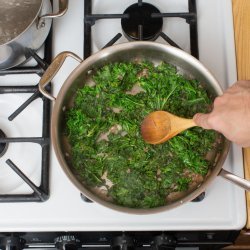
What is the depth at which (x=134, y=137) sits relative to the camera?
2.94 ft

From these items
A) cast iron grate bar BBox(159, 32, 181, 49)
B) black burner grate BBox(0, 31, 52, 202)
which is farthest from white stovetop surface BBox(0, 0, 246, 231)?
cast iron grate bar BBox(159, 32, 181, 49)

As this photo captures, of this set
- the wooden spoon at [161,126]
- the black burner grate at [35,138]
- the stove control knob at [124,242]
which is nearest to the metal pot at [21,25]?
the black burner grate at [35,138]

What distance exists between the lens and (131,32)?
96cm

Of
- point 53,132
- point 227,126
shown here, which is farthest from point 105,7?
point 227,126

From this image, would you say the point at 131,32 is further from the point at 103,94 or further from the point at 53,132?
the point at 53,132

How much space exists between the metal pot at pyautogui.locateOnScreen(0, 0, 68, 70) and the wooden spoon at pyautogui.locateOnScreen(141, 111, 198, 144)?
0.90 feet

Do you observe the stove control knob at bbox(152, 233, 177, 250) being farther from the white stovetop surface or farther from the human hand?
the human hand

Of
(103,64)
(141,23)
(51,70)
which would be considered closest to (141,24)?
(141,23)

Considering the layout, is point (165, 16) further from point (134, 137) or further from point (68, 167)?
point (68, 167)

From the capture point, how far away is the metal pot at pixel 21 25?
2.88 feet

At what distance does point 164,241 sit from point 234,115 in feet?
1.04

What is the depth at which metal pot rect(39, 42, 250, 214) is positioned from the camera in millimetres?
836

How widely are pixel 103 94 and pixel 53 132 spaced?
0.14m

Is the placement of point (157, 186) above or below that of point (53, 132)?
below
